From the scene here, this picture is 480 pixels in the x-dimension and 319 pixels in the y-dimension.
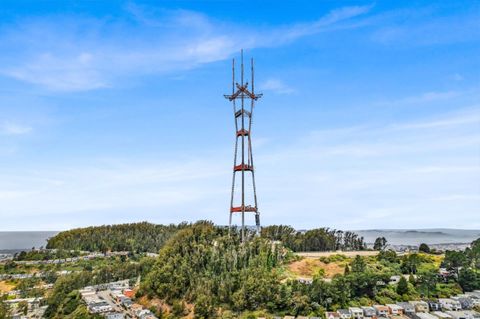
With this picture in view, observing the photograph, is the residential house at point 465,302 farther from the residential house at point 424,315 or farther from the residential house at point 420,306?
the residential house at point 424,315

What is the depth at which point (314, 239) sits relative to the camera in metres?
48.6

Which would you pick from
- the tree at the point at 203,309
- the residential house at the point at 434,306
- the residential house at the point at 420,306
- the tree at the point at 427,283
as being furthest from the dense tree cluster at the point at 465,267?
the tree at the point at 203,309

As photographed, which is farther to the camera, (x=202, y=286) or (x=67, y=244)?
(x=67, y=244)

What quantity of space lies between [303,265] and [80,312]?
1874cm

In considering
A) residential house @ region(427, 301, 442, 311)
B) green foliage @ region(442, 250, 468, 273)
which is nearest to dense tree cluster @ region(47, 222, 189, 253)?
green foliage @ region(442, 250, 468, 273)

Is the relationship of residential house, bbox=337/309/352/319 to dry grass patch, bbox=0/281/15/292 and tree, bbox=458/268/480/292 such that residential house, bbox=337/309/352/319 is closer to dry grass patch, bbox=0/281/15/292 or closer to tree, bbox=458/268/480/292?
tree, bbox=458/268/480/292

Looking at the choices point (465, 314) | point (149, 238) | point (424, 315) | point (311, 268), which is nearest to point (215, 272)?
point (311, 268)

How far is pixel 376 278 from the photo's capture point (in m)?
30.8

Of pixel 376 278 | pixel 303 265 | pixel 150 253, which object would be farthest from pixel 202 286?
pixel 150 253

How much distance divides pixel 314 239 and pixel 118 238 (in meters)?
37.4

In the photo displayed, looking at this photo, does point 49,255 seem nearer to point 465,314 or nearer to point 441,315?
point 441,315

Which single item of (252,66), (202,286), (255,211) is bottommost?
(202,286)

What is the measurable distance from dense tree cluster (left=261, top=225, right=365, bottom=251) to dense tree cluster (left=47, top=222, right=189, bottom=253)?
22218 mm

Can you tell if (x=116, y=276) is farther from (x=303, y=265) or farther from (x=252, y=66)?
(x=252, y=66)
